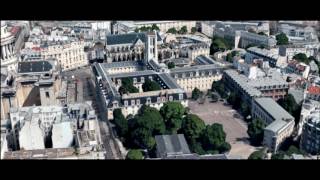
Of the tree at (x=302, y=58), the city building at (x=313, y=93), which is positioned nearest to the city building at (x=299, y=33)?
the tree at (x=302, y=58)

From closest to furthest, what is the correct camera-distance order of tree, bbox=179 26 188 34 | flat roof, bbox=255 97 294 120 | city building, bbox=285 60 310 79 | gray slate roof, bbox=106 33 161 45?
1. flat roof, bbox=255 97 294 120
2. city building, bbox=285 60 310 79
3. gray slate roof, bbox=106 33 161 45
4. tree, bbox=179 26 188 34

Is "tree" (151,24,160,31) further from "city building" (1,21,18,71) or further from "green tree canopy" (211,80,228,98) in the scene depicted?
"city building" (1,21,18,71)

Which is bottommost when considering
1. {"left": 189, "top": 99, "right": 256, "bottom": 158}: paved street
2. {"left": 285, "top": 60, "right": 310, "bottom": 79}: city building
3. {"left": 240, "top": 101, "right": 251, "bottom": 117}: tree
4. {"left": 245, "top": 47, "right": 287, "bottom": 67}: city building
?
{"left": 189, "top": 99, "right": 256, "bottom": 158}: paved street

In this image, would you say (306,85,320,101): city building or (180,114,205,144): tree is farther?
(306,85,320,101): city building

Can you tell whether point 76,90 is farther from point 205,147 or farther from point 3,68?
point 205,147

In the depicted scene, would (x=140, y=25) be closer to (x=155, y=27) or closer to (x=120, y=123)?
(x=155, y=27)

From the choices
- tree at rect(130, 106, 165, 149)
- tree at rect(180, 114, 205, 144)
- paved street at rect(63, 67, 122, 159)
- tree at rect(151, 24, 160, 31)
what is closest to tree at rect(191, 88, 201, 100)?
tree at rect(130, 106, 165, 149)
